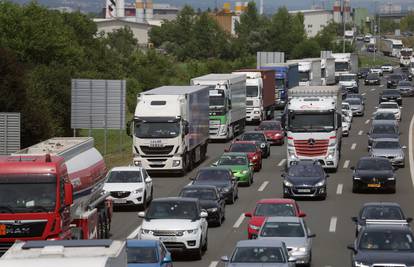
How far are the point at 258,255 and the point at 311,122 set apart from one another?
26.0 meters

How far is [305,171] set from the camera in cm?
4456

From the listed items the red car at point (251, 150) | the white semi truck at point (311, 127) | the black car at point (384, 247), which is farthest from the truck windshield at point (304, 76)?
the black car at point (384, 247)

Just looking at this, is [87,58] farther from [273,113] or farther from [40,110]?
[40,110]

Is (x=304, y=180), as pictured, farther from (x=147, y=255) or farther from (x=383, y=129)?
(x=383, y=129)

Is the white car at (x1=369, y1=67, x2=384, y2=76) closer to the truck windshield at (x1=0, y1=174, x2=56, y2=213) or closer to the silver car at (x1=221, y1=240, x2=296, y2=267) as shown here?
the silver car at (x1=221, y1=240, x2=296, y2=267)

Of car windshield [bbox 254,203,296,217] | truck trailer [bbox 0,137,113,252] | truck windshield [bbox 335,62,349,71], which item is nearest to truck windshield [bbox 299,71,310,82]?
truck windshield [bbox 335,62,349,71]

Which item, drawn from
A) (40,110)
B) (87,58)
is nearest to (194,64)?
(87,58)

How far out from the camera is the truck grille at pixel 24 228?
2545 cm

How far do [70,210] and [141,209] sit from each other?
14.0 m

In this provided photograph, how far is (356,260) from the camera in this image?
25922 millimetres

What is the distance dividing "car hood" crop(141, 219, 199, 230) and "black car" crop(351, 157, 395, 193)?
16371mm

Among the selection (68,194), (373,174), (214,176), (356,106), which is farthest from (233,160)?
(356,106)

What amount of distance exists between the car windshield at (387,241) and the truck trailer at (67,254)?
11048 mm

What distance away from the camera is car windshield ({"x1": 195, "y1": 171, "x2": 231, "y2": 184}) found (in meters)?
42.8
